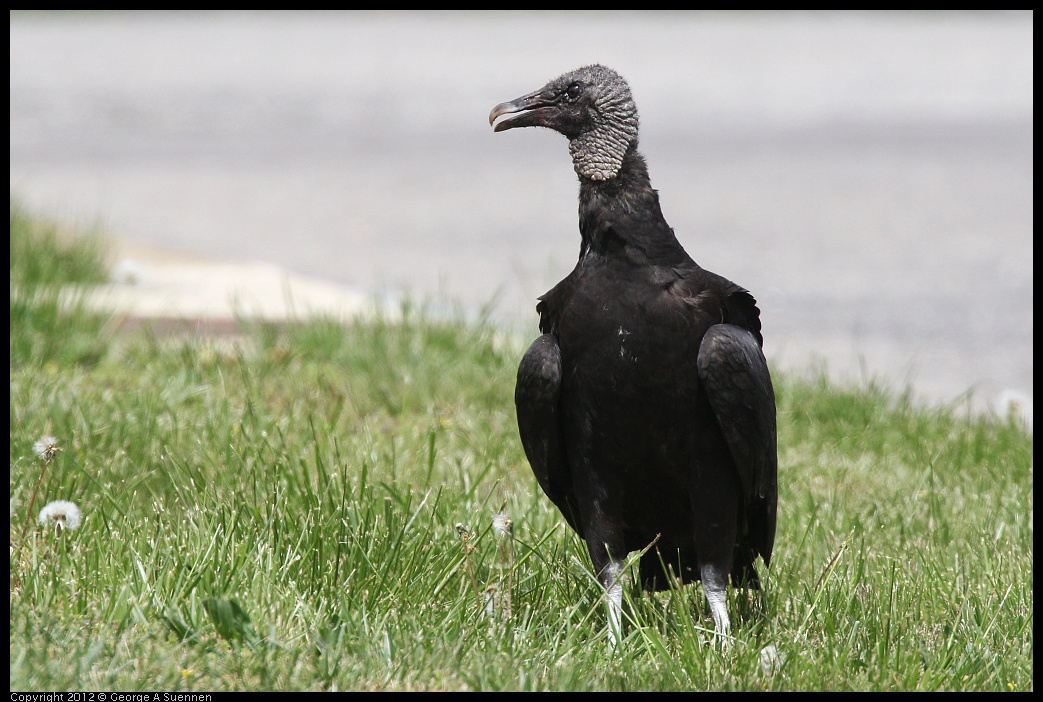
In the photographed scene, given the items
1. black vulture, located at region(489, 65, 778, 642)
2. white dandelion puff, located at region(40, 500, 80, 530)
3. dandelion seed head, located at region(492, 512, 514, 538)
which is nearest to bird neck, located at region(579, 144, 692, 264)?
black vulture, located at region(489, 65, 778, 642)

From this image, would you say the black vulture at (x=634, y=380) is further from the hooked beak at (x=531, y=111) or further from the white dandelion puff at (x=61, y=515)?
the white dandelion puff at (x=61, y=515)

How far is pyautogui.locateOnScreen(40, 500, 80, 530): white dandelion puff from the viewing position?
3.17 m

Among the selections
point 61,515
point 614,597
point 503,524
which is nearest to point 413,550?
point 503,524

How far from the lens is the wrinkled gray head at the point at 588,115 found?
3.12m

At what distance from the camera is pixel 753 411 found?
3.02 m

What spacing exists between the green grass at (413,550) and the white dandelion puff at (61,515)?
0.12 ft

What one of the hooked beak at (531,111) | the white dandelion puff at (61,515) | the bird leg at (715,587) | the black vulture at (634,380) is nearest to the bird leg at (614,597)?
the black vulture at (634,380)

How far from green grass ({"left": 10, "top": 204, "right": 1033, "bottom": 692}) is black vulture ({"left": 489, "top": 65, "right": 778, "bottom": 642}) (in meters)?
0.19

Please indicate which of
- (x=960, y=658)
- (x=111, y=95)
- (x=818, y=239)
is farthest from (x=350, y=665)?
(x=111, y=95)

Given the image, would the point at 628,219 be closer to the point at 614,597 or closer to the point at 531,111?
the point at 531,111

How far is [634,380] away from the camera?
9.76 feet

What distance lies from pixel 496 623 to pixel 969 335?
4.45 meters

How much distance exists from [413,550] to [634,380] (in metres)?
0.65

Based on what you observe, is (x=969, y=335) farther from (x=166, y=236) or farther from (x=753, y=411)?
(x=166, y=236)
